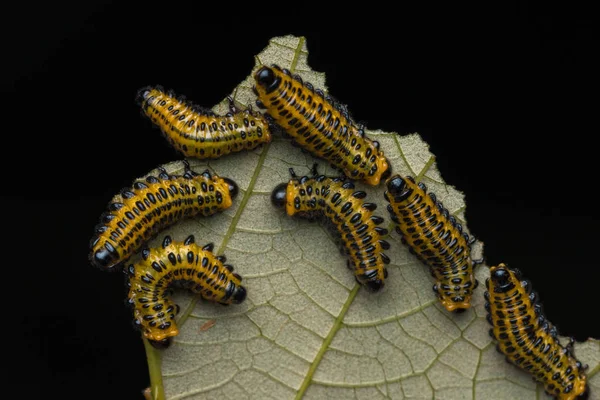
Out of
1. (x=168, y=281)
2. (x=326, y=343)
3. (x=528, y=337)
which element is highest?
(x=168, y=281)

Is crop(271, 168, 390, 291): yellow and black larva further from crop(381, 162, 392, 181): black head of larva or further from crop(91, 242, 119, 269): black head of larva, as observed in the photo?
crop(91, 242, 119, 269): black head of larva

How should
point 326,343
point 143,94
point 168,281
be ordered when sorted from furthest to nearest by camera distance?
point 143,94, point 326,343, point 168,281

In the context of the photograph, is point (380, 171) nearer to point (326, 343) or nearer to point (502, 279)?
point (502, 279)

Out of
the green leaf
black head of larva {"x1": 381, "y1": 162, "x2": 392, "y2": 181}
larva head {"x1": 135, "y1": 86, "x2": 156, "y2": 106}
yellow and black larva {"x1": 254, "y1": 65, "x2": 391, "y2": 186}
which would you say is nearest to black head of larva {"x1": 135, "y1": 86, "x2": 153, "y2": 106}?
larva head {"x1": 135, "y1": 86, "x2": 156, "y2": 106}

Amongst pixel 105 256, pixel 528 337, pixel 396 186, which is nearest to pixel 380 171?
pixel 396 186

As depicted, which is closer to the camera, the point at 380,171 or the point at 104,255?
the point at 104,255

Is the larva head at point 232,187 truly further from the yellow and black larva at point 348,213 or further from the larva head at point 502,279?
the larva head at point 502,279

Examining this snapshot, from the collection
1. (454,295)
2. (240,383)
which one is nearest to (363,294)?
(454,295)

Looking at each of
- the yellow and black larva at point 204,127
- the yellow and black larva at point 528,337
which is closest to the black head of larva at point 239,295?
the yellow and black larva at point 204,127
